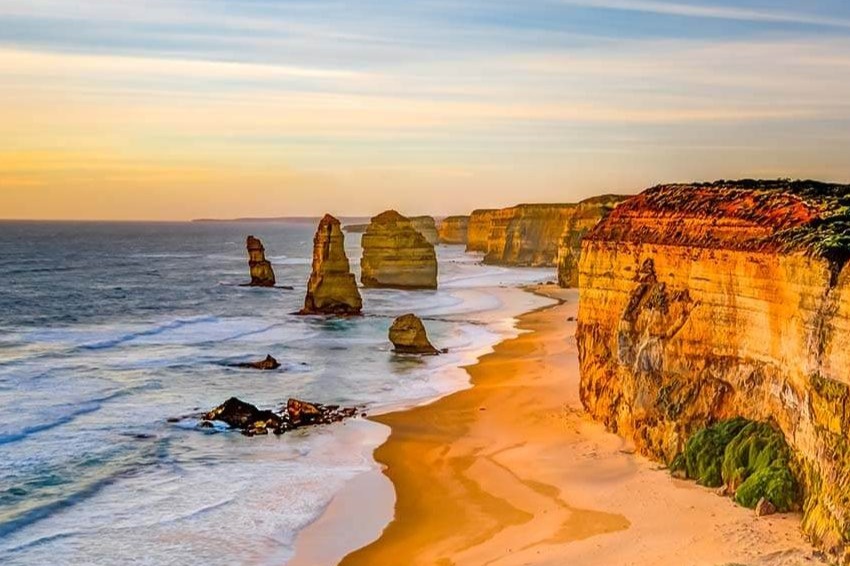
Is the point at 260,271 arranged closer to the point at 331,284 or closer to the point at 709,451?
the point at 331,284

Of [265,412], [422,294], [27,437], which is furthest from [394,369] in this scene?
[422,294]

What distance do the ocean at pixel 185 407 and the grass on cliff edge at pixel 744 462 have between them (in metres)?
9.34

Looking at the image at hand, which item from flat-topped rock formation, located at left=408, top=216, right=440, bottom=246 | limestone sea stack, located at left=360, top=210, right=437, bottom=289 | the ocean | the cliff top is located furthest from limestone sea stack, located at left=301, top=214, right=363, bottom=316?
flat-topped rock formation, located at left=408, top=216, right=440, bottom=246

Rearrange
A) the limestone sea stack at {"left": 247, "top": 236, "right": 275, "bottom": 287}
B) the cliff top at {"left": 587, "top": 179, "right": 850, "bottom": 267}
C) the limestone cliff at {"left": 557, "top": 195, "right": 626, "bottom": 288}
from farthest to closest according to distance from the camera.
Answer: the limestone sea stack at {"left": 247, "top": 236, "right": 275, "bottom": 287} → the limestone cliff at {"left": 557, "top": 195, "right": 626, "bottom": 288} → the cliff top at {"left": 587, "top": 179, "right": 850, "bottom": 267}

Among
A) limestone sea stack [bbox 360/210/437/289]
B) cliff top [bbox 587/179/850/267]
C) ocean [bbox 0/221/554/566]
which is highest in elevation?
cliff top [bbox 587/179/850/267]

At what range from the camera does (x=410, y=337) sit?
162 feet

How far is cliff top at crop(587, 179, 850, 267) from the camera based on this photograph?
1973cm

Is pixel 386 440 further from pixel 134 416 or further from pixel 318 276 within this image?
pixel 318 276

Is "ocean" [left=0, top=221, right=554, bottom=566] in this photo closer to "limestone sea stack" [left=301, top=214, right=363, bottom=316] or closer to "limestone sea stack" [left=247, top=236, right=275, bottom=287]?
"limestone sea stack" [left=301, top=214, right=363, bottom=316]

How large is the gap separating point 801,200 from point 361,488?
13.3 meters

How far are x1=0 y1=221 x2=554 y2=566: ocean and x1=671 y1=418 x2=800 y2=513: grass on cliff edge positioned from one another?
934 cm

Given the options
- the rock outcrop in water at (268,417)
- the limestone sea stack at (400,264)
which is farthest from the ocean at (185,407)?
the limestone sea stack at (400,264)

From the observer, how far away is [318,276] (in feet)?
226

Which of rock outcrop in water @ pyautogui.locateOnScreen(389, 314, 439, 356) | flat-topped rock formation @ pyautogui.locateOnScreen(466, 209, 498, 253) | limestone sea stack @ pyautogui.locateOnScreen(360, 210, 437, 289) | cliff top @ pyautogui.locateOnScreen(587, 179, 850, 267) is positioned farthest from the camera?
flat-topped rock formation @ pyautogui.locateOnScreen(466, 209, 498, 253)
